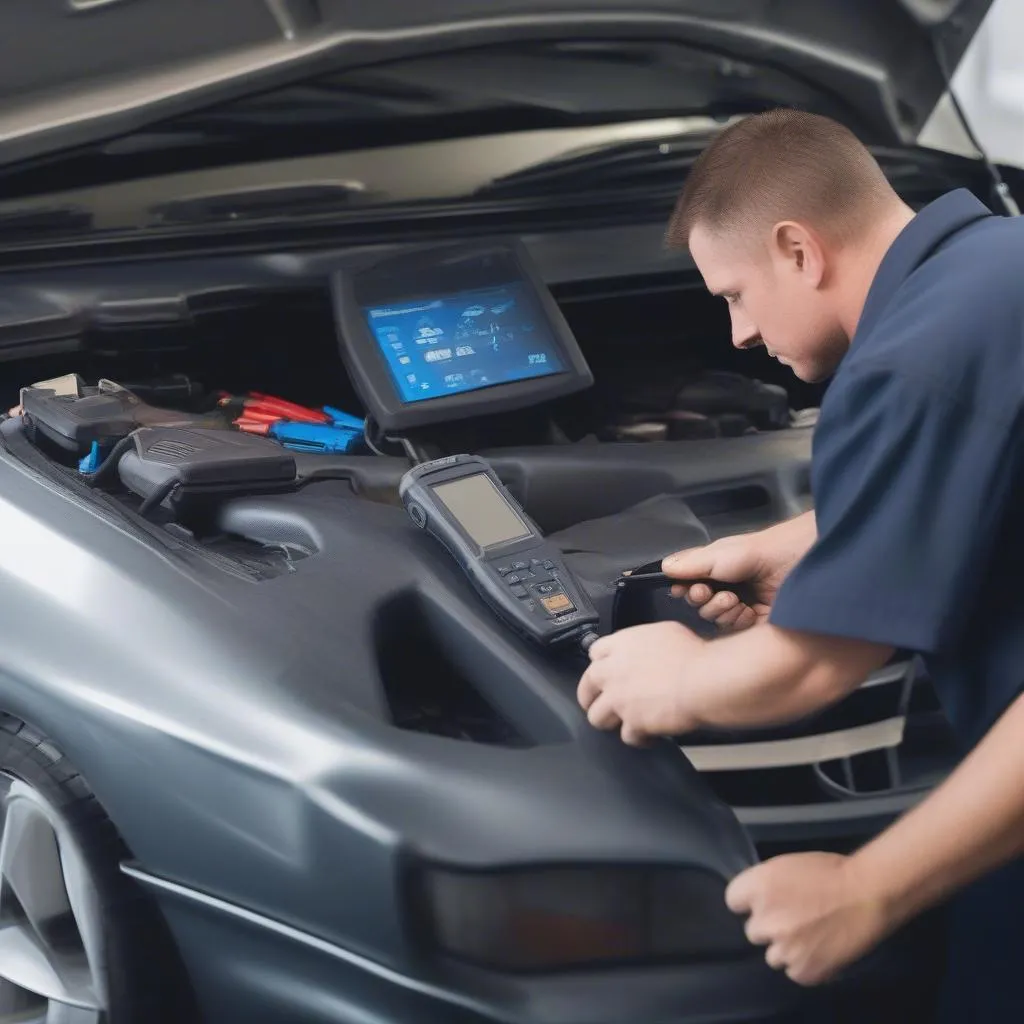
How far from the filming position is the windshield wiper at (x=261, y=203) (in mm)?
1612

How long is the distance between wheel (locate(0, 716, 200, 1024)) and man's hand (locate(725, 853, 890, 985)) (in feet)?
1.59

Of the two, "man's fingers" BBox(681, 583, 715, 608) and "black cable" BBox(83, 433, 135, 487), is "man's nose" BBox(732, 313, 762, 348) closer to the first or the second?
"man's fingers" BBox(681, 583, 715, 608)

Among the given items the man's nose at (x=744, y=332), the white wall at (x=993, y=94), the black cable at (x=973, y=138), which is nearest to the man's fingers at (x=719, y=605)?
the man's nose at (x=744, y=332)

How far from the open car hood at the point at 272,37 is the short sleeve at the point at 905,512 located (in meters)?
0.93

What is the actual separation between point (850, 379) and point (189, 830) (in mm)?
569

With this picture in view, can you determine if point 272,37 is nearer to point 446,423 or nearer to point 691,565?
point 446,423

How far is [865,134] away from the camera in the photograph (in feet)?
6.40

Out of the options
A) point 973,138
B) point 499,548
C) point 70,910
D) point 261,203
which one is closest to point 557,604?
point 499,548

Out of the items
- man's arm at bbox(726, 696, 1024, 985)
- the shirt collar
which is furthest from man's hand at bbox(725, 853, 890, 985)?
the shirt collar

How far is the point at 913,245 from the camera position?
37.2 inches

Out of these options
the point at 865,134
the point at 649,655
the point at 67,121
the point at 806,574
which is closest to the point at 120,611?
the point at 649,655

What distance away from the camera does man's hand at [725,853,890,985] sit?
0.86 meters

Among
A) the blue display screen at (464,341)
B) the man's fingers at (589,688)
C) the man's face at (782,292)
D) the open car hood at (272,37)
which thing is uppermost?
the open car hood at (272,37)

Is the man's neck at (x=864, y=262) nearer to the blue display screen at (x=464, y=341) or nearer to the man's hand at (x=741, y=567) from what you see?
the man's hand at (x=741, y=567)
